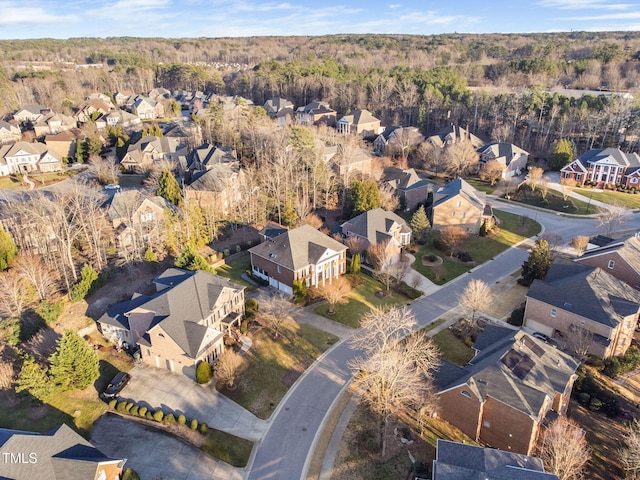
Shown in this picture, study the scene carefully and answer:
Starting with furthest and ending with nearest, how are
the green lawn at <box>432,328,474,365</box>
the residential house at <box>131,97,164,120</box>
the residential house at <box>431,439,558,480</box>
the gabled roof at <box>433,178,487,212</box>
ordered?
1. the residential house at <box>131,97,164,120</box>
2. the gabled roof at <box>433,178,487,212</box>
3. the green lawn at <box>432,328,474,365</box>
4. the residential house at <box>431,439,558,480</box>

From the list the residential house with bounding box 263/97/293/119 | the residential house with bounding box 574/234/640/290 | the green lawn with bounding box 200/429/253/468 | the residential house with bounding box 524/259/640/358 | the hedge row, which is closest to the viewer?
the green lawn with bounding box 200/429/253/468

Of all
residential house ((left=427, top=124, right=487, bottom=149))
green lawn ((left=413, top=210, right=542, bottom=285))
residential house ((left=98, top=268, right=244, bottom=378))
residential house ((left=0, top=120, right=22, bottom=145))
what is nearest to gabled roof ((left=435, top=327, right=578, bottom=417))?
green lawn ((left=413, top=210, right=542, bottom=285))

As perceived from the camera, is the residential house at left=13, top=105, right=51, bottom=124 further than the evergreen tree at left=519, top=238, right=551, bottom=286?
Yes

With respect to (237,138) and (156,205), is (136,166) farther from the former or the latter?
(156,205)

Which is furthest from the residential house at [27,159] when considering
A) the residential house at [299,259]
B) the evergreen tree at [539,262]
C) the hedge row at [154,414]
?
the evergreen tree at [539,262]

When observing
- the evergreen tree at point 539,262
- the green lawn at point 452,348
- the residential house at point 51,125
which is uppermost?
the residential house at point 51,125

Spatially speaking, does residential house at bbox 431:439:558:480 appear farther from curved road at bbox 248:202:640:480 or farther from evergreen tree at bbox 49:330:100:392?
evergreen tree at bbox 49:330:100:392

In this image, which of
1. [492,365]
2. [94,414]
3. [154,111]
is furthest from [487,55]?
[94,414]

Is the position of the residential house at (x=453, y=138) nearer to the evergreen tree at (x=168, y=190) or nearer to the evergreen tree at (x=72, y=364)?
the evergreen tree at (x=168, y=190)
